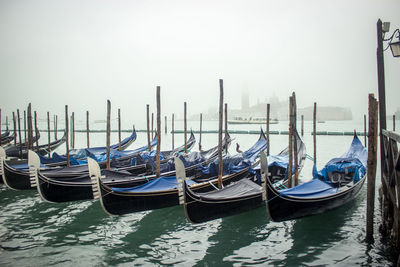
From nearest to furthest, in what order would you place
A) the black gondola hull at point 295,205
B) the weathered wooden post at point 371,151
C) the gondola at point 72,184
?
1. the weathered wooden post at point 371,151
2. the black gondola hull at point 295,205
3. the gondola at point 72,184

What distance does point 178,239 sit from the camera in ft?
17.2

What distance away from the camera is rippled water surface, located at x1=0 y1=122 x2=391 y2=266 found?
444cm

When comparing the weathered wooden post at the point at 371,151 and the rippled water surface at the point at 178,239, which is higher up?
the weathered wooden post at the point at 371,151

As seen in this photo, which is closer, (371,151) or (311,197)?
(371,151)

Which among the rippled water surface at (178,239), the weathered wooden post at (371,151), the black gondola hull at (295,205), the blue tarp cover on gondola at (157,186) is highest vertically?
the weathered wooden post at (371,151)

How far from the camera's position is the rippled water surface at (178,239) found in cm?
444

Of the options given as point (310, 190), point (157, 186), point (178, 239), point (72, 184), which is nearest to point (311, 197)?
point (310, 190)

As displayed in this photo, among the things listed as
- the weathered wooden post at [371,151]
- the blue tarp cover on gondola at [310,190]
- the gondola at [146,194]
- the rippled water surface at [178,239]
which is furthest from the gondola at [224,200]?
the weathered wooden post at [371,151]

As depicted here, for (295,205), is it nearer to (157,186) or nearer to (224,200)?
(224,200)

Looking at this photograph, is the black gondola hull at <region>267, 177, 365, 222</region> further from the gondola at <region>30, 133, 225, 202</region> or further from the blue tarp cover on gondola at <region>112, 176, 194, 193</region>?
the gondola at <region>30, 133, 225, 202</region>

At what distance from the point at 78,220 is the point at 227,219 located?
314 centimetres

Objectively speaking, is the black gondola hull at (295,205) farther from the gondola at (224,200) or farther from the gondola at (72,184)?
the gondola at (72,184)

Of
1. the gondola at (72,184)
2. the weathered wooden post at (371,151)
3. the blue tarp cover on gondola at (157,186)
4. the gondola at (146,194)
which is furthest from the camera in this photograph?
the gondola at (72,184)

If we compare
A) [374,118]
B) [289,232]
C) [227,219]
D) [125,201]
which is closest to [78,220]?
[125,201]
